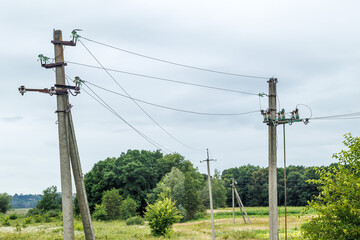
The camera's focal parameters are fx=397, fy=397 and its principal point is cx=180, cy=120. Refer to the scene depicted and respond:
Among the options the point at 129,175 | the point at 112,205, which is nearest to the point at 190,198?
the point at 129,175

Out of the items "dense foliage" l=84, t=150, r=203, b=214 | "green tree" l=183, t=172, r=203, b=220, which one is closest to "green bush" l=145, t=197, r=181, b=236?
"green tree" l=183, t=172, r=203, b=220

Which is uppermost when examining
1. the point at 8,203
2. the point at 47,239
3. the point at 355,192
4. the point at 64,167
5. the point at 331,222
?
the point at 64,167

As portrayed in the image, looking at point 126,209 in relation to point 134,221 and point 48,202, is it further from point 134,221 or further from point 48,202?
point 48,202

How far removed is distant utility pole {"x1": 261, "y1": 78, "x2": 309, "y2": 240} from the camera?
49.0 ft

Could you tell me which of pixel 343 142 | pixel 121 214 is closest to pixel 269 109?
pixel 343 142

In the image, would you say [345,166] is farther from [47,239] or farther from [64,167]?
[47,239]

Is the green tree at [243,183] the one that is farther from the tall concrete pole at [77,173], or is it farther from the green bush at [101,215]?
the tall concrete pole at [77,173]

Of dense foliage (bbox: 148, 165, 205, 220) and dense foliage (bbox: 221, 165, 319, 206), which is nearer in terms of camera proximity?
dense foliage (bbox: 148, 165, 205, 220)

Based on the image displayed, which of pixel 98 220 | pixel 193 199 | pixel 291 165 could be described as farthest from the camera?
pixel 291 165

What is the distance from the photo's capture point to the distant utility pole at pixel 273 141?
14938 millimetres

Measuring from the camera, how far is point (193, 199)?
70.2 meters

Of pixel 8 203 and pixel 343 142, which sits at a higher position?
pixel 343 142

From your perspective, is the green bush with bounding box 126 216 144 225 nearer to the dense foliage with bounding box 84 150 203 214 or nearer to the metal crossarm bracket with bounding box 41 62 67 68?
the dense foliage with bounding box 84 150 203 214

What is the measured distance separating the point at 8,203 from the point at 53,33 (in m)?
89.6
